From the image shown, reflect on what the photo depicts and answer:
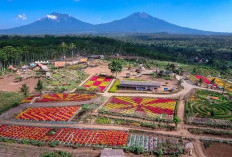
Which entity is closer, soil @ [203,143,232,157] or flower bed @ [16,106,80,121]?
soil @ [203,143,232,157]

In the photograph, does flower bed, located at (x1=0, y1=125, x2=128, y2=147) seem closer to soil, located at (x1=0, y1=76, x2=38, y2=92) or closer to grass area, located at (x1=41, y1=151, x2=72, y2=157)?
grass area, located at (x1=41, y1=151, x2=72, y2=157)

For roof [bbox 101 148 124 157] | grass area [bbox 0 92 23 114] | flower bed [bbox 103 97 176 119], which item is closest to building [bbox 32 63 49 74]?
grass area [bbox 0 92 23 114]

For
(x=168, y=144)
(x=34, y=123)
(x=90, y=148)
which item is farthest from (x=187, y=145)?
(x=34, y=123)

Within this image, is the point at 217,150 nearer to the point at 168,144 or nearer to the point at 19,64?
the point at 168,144

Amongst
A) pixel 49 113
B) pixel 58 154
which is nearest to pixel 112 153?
pixel 58 154

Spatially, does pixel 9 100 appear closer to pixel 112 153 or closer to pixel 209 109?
pixel 112 153

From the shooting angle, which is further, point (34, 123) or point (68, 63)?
point (68, 63)

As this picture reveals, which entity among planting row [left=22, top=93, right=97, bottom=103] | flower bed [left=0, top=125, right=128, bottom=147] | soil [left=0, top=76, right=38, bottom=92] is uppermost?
soil [left=0, top=76, right=38, bottom=92]

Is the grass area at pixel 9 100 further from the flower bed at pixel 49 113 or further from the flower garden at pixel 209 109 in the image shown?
the flower garden at pixel 209 109
